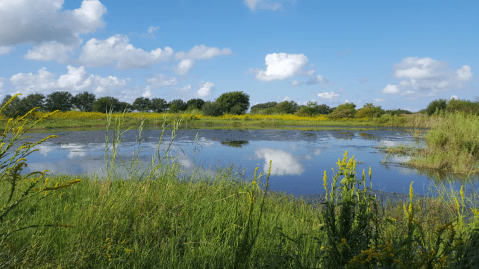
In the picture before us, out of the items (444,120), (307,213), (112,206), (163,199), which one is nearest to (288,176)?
(307,213)

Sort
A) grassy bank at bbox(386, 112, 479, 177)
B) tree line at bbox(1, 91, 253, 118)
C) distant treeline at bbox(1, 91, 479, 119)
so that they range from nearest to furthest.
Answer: grassy bank at bbox(386, 112, 479, 177) → distant treeline at bbox(1, 91, 479, 119) → tree line at bbox(1, 91, 253, 118)

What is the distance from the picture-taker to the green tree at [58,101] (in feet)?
93.6

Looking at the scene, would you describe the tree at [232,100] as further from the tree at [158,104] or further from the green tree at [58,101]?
the green tree at [58,101]

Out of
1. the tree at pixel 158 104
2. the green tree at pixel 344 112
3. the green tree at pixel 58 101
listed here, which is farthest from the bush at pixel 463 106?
the green tree at pixel 58 101

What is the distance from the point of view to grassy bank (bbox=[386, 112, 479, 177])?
6930mm

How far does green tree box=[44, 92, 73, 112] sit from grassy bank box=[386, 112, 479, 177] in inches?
1243

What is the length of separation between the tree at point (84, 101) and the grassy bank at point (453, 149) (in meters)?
35.4

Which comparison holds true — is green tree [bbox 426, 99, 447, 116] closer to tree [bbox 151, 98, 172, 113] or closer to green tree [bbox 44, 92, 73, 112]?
tree [bbox 151, 98, 172, 113]

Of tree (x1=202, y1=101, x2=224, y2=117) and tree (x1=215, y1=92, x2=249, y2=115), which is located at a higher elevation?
tree (x1=215, y1=92, x2=249, y2=115)

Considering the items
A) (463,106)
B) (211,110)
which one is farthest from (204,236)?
(211,110)

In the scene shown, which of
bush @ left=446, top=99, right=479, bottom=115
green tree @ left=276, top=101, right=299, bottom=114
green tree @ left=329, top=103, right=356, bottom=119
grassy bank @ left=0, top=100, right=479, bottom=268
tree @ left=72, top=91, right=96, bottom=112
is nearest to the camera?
grassy bank @ left=0, top=100, right=479, bottom=268

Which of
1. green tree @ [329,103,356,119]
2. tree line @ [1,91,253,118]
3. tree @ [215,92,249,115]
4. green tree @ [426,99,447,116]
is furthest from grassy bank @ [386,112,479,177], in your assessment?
tree @ [215,92,249,115]

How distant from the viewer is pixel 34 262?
179 centimetres

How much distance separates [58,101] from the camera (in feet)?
96.1
